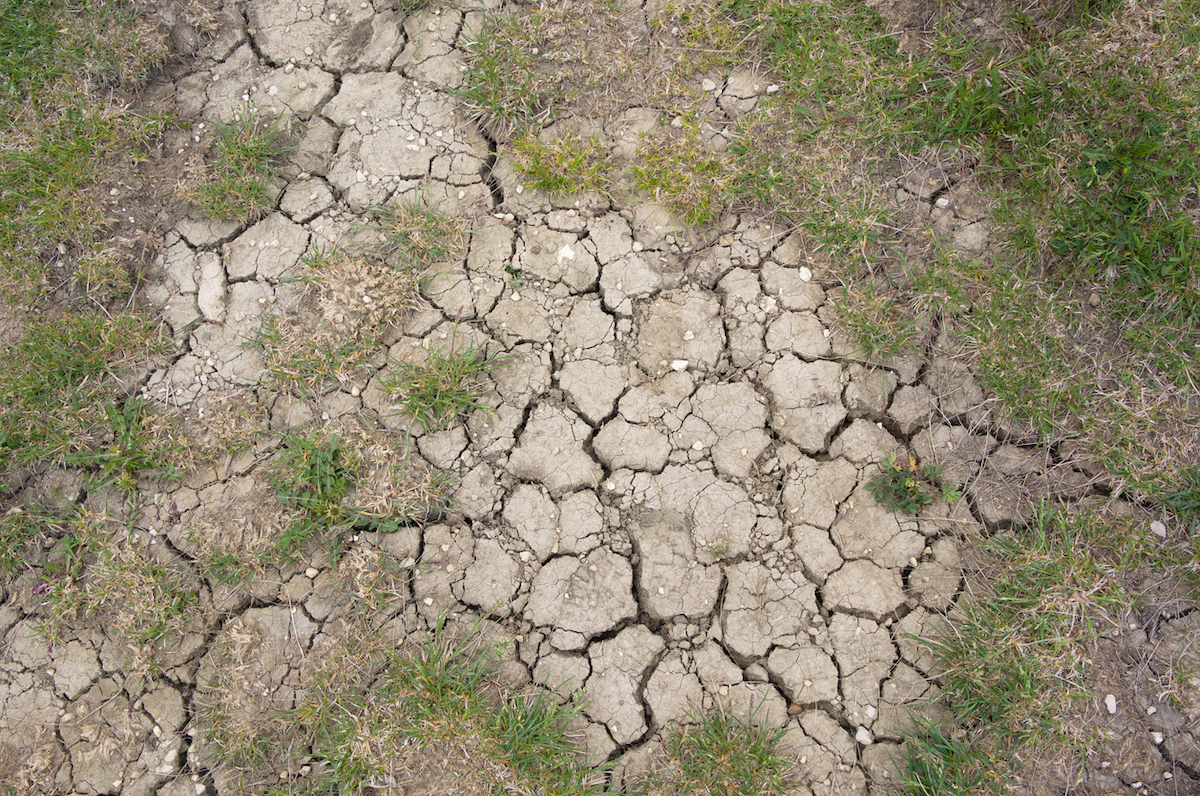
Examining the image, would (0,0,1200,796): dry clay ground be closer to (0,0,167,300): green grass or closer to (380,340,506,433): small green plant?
(380,340,506,433): small green plant

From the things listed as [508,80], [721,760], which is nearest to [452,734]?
[721,760]

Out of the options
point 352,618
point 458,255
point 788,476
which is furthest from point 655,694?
point 458,255

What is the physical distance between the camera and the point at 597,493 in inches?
104

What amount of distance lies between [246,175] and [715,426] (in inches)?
90.0

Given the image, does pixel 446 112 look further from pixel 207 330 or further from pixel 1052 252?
pixel 1052 252

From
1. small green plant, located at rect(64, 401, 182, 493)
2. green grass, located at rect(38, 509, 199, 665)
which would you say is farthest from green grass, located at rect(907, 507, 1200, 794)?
small green plant, located at rect(64, 401, 182, 493)

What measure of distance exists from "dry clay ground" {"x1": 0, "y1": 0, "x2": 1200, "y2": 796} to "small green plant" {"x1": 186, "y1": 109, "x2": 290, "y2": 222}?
3.2 inches

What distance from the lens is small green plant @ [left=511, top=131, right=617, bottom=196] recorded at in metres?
2.87

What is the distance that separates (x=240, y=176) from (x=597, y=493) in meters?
2.07

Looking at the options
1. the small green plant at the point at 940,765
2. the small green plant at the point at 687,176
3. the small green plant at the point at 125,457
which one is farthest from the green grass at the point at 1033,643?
the small green plant at the point at 125,457

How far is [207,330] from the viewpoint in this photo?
113 inches

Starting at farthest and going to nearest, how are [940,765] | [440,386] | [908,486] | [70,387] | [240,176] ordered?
1. [240,176]
2. [70,387]
3. [440,386]
4. [908,486]
5. [940,765]

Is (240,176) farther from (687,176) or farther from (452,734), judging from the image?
(452,734)

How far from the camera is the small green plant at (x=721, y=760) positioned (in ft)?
7.75
